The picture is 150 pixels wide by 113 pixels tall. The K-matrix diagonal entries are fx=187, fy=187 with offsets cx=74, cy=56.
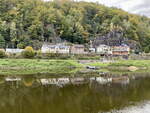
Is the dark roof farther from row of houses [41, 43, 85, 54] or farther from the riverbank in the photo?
the riverbank

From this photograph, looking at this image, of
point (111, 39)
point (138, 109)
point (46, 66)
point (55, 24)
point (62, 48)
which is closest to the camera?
point (138, 109)

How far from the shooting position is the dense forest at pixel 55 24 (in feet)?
272

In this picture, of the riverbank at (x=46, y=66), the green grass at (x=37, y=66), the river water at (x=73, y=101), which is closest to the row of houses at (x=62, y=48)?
the green grass at (x=37, y=66)

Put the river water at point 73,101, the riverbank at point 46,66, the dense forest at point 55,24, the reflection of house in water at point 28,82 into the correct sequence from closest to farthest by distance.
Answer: the river water at point 73,101, the reflection of house in water at point 28,82, the riverbank at point 46,66, the dense forest at point 55,24

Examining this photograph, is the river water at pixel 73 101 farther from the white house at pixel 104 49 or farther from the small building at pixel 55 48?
the white house at pixel 104 49

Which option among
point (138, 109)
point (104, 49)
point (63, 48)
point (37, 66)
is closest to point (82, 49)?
point (63, 48)

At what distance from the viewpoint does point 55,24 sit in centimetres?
10025

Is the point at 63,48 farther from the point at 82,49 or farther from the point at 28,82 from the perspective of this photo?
the point at 28,82

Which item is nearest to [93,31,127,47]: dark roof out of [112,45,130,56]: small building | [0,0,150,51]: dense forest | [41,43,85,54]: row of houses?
[0,0,150,51]: dense forest

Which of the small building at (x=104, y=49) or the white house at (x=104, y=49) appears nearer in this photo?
the small building at (x=104, y=49)

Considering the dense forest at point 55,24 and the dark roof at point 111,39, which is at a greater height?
the dense forest at point 55,24

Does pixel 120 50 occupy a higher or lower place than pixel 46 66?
higher

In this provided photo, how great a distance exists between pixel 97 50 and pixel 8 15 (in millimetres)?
47628

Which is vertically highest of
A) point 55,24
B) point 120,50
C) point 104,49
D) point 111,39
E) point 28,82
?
point 55,24
